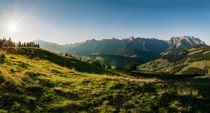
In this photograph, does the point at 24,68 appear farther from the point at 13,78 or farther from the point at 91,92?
the point at 91,92

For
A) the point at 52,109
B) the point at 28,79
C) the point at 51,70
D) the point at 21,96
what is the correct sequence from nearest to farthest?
the point at 52,109, the point at 21,96, the point at 28,79, the point at 51,70

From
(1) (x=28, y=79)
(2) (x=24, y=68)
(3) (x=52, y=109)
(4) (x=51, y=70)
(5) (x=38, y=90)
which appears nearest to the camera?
(3) (x=52, y=109)

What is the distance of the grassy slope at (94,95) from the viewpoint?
3334 cm

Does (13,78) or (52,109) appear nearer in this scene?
(52,109)

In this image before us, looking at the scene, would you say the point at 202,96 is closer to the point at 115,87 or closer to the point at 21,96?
the point at 115,87

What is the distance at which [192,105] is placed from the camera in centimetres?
3394

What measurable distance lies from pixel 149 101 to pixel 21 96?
50.9 ft

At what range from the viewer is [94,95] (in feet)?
124

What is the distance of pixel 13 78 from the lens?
40188 millimetres

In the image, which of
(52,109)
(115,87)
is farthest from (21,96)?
(115,87)

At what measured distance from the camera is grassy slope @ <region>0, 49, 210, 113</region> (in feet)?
109

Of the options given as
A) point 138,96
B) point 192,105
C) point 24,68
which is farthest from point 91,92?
point 24,68

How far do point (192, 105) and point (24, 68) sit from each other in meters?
29.1

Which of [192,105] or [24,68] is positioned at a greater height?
[24,68]
